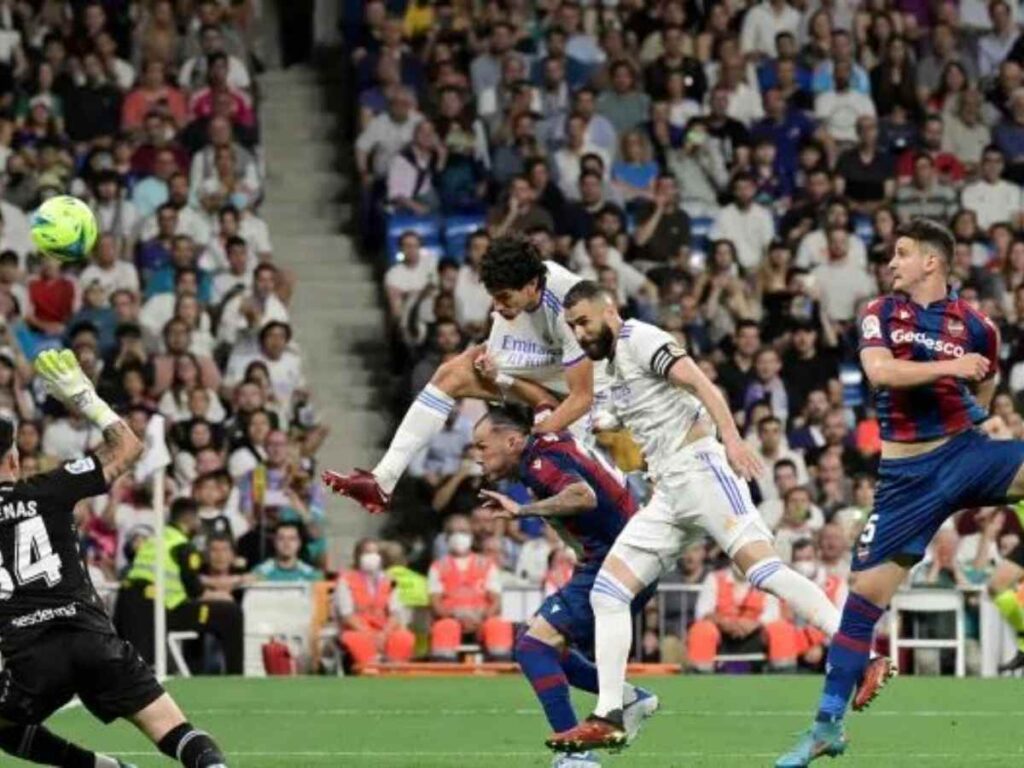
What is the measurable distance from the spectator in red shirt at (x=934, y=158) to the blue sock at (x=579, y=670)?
48.5ft

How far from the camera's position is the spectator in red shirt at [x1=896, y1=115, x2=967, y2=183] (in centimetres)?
2805

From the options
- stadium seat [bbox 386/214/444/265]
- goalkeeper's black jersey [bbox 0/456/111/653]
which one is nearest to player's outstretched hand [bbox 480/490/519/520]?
goalkeeper's black jersey [bbox 0/456/111/653]

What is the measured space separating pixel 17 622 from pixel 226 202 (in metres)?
15.4

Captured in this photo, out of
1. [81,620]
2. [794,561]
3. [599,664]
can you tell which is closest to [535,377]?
[599,664]

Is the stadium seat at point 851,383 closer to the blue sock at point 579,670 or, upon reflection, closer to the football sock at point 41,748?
the blue sock at point 579,670

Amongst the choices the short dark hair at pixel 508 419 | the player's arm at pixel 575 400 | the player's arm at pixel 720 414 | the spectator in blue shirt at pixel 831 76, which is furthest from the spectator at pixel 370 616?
the player's arm at pixel 720 414

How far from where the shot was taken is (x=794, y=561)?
23156 mm

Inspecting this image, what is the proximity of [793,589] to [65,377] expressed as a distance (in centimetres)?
363

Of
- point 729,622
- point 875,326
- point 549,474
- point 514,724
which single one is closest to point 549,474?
point 549,474

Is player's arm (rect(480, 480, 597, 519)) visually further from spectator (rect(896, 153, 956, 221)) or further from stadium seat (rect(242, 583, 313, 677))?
spectator (rect(896, 153, 956, 221))

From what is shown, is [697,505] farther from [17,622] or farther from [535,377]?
[17,622]

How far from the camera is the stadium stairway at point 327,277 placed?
26438 mm

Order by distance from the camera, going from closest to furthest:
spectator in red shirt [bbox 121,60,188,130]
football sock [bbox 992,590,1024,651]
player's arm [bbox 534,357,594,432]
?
player's arm [bbox 534,357,594,432], football sock [bbox 992,590,1024,651], spectator in red shirt [bbox 121,60,188,130]

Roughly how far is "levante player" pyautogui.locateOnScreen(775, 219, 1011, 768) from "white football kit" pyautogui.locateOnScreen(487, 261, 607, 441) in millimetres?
1994
